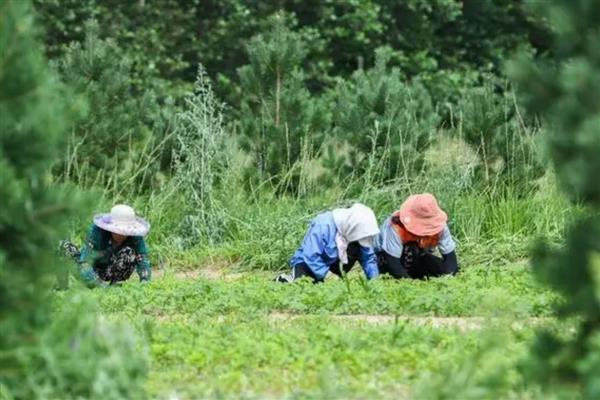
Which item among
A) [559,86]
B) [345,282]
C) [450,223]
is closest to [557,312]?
[559,86]

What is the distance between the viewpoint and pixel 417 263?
39.8ft

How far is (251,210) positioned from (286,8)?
1478 centimetres

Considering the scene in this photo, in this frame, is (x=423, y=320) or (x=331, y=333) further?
(x=423, y=320)

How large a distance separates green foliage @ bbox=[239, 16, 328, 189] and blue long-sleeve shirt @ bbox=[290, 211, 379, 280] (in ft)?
11.0

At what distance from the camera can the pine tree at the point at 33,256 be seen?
5387 millimetres

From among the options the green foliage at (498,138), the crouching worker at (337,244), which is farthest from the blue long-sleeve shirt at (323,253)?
the green foliage at (498,138)

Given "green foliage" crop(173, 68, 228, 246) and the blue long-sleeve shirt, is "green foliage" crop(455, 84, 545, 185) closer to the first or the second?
"green foliage" crop(173, 68, 228, 246)

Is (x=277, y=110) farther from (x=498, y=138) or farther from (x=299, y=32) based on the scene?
(x=299, y=32)

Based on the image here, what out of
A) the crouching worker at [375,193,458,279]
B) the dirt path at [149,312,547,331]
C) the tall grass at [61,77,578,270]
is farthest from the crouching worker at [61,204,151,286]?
the dirt path at [149,312,547,331]

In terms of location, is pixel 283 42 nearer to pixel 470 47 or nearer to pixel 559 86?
pixel 559 86

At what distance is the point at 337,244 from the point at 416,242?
0.72 m

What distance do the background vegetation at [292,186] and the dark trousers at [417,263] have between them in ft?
1.62

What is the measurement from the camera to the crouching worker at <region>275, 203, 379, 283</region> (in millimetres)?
11648

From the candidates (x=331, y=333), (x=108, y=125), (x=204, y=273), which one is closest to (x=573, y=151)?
(x=331, y=333)
